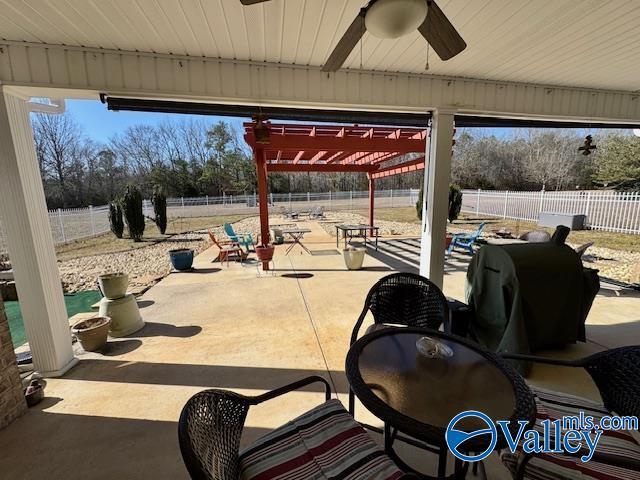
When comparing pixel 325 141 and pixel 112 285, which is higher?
pixel 325 141

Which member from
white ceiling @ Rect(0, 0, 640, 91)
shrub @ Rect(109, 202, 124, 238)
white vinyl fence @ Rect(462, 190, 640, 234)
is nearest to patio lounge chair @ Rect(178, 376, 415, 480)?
white ceiling @ Rect(0, 0, 640, 91)

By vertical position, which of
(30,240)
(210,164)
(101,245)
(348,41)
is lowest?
(101,245)

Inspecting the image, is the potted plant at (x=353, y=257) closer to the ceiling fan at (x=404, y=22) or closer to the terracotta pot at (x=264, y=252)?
the terracotta pot at (x=264, y=252)

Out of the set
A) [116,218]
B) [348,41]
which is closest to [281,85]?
[348,41]

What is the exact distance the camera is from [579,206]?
32.6 feet

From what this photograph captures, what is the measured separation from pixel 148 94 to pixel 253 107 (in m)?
1.12

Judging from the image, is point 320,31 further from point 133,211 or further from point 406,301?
point 133,211

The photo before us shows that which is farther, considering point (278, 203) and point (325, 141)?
point (278, 203)

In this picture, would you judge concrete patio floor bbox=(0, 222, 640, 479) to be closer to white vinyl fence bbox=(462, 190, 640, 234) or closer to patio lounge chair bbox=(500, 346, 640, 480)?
patio lounge chair bbox=(500, 346, 640, 480)

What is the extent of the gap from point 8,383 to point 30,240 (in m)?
1.11

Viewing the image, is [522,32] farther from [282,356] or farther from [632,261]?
[632,261]

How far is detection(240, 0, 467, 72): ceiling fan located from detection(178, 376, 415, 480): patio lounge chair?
69.7 inches

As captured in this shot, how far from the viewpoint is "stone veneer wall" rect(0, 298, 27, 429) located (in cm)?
191

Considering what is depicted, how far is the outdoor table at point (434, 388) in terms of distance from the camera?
100 centimetres
